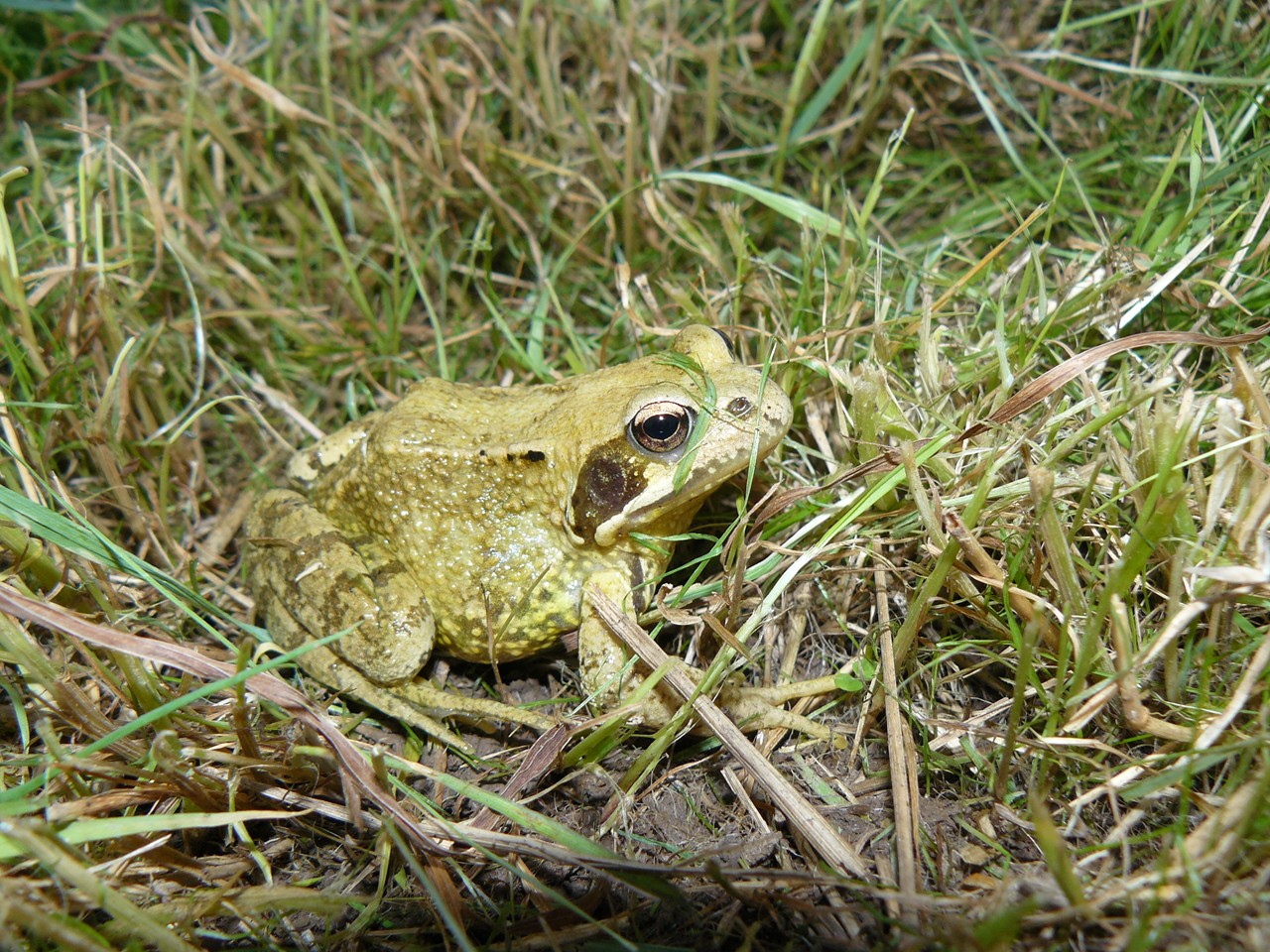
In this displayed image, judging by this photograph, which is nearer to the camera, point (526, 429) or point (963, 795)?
point (963, 795)

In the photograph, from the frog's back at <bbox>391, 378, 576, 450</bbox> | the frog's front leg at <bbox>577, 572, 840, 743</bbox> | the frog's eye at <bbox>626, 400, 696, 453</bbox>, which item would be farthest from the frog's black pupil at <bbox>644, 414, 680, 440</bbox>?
the frog's front leg at <bbox>577, 572, 840, 743</bbox>

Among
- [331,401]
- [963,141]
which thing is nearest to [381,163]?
[331,401]

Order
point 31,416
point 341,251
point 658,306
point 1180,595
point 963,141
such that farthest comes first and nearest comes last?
point 963,141 → point 341,251 → point 658,306 → point 31,416 → point 1180,595

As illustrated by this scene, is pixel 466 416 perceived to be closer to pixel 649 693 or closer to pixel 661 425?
pixel 661 425

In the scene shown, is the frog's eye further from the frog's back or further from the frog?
the frog's back

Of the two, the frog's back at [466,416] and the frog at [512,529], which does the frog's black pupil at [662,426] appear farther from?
the frog's back at [466,416]

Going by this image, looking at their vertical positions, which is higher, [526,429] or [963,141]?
[963,141]

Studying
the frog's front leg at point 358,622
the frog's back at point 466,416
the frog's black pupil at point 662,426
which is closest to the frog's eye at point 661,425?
the frog's black pupil at point 662,426

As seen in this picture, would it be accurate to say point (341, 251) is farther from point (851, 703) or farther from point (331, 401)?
point (851, 703)
